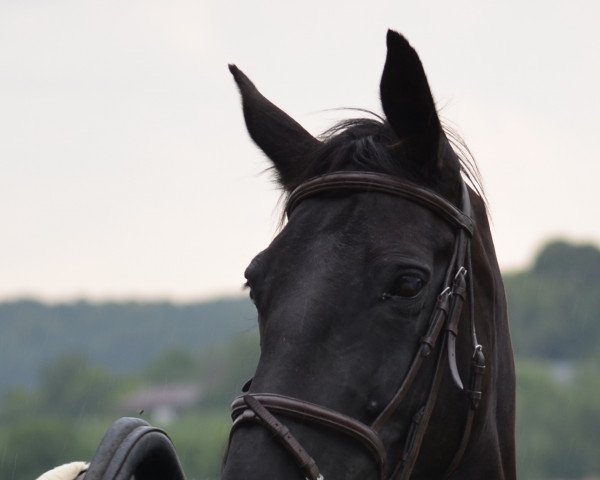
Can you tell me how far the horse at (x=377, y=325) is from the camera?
427 centimetres

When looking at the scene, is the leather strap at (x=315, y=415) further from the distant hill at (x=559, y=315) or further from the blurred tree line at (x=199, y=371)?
the distant hill at (x=559, y=315)

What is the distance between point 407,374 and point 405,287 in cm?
29

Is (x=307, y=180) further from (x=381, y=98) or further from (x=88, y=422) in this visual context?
(x=88, y=422)

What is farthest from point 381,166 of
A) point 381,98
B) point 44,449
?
point 44,449

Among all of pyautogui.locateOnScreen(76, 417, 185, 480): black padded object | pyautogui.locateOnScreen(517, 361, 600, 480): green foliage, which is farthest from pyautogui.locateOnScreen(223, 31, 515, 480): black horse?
pyautogui.locateOnScreen(517, 361, 600, 480): green foliage

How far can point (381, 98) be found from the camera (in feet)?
15.9

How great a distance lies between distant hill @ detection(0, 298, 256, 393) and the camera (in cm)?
15900

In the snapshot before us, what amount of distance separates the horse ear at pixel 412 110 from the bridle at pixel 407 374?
162 mm

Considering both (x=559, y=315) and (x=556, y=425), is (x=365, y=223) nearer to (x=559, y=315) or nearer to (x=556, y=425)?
(x=556, y=425)

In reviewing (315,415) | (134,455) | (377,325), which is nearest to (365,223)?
(377,325)

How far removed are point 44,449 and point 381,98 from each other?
55.9 metres

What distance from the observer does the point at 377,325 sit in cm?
441

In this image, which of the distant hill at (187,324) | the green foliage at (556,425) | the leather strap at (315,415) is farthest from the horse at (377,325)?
the distant hill at (187,324)

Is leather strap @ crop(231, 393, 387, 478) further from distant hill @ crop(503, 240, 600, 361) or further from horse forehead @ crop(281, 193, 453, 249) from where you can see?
distant hill @ crop(503, 240, 600, 361)
